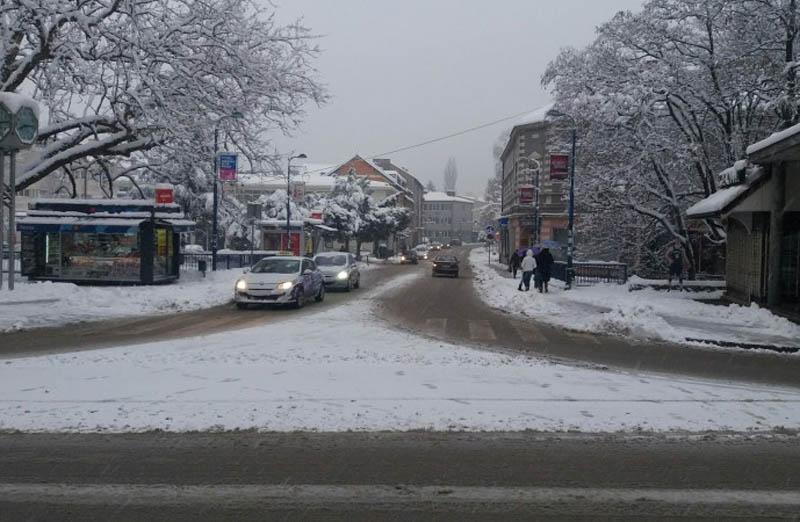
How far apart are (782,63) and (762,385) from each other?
1664 cm

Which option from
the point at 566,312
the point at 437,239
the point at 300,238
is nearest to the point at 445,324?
the point at 566,312

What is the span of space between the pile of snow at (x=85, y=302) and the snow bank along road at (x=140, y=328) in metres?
0.19

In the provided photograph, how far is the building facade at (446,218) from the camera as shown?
6757 inches

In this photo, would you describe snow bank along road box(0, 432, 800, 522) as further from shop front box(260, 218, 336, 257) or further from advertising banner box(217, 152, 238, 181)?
shop front box(260, 218, 336, 257)

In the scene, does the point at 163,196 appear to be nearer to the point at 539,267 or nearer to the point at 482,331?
the point at 539,267

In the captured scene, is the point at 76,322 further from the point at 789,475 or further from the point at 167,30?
the point at 789,475

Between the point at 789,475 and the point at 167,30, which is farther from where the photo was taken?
the point at 167,30

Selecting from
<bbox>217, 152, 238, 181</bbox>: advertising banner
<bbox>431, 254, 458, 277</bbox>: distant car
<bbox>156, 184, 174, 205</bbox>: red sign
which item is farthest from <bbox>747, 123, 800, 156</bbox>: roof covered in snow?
<bbox>431, 254, 458, 277</bbox>: distant car

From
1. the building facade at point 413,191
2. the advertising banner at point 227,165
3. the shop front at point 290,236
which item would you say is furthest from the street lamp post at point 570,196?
the building facade at point 413,191

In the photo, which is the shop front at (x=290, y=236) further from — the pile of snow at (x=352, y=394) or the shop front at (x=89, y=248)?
the pile of snow at (x=352, y=394)

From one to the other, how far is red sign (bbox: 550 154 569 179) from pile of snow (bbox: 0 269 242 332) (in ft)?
44.8

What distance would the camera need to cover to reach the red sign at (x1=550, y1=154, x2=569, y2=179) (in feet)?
93.4

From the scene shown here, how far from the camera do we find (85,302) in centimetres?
1905

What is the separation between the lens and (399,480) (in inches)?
218
